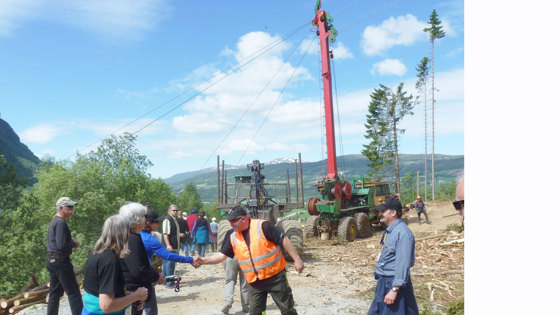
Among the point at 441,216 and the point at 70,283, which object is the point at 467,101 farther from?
the point at 441,216

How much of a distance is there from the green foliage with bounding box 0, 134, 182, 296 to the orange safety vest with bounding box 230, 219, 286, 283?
93.3 feet

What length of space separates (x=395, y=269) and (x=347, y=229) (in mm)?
12316

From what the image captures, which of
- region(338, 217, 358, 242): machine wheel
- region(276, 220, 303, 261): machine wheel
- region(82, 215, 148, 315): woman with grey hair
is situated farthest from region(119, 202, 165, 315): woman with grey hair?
region(338, 217, 358, 242): machine wheel

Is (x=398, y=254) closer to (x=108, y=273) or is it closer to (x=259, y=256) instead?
(x=259, y=256)

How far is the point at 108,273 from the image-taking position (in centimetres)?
280

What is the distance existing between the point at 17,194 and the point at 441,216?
108 feet

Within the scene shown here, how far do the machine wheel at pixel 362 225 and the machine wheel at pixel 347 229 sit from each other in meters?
0.38

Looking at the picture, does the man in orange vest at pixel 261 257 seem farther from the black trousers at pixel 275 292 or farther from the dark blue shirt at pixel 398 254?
the dark blue shirt at pixel 398 254

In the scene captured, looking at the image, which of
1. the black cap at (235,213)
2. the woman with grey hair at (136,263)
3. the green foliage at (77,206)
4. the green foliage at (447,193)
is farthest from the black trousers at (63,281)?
the green foliage at (447,193)

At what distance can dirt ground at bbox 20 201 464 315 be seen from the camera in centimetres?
696

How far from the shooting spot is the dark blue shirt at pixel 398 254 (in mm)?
3596

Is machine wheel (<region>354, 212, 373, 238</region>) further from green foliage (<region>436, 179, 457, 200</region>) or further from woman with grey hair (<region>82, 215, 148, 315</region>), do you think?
green foliage (<region>436, 179, 457, 200</region>)

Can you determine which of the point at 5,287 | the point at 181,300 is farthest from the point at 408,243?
the point at 5,287

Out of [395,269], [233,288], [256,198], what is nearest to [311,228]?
[256,198]
